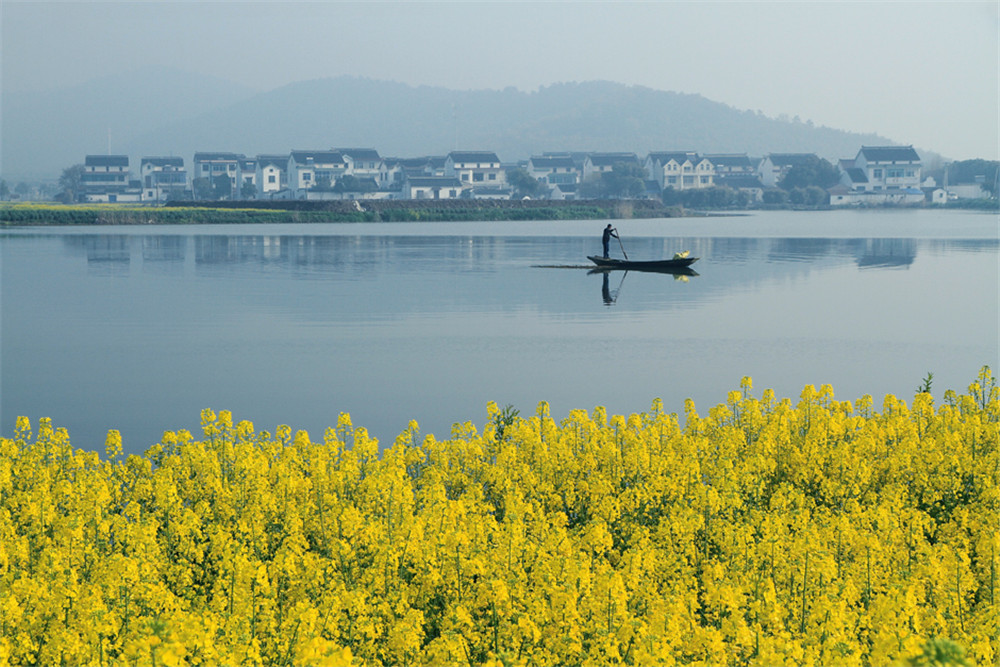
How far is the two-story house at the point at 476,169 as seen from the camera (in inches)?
5281

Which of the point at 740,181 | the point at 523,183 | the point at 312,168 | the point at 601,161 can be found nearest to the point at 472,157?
the point at 523,183

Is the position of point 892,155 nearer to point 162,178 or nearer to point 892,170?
point 892,170

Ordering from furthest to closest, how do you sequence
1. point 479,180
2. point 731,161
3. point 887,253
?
point 731,161
point 479,180
point 887,253

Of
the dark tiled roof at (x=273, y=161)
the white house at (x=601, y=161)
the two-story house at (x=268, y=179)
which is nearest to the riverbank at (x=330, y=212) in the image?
the two-story house at (x=268, y=179)

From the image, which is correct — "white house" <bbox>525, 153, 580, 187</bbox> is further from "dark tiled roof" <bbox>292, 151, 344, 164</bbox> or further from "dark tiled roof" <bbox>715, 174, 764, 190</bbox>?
"dark tiled roof" <bbox>292, 151, 344, 164</bbox>

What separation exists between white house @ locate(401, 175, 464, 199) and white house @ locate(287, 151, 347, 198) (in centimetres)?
1075

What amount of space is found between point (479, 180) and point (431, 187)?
570 inches

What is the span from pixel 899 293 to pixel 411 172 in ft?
371

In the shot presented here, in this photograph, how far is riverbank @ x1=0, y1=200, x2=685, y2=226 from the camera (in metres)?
69.0

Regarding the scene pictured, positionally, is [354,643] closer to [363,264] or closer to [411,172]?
[363,264]

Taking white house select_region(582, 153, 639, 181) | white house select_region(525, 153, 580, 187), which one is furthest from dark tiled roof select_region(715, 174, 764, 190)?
white house select_region(525, 153, 580, 187)

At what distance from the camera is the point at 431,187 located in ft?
398

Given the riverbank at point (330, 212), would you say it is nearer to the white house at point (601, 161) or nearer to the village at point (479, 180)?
the village at point (479, 180)

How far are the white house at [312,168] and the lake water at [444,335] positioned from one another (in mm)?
89959
